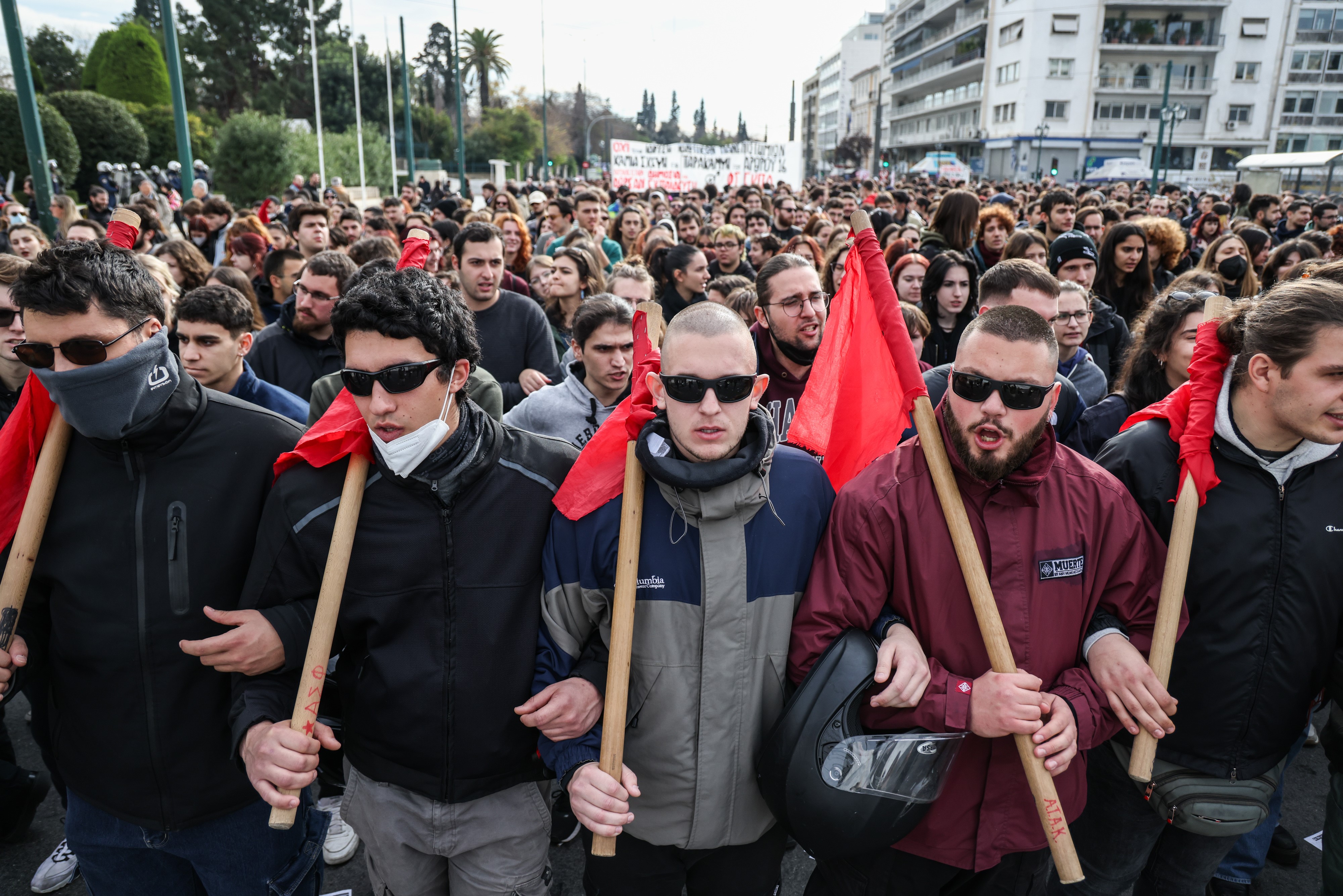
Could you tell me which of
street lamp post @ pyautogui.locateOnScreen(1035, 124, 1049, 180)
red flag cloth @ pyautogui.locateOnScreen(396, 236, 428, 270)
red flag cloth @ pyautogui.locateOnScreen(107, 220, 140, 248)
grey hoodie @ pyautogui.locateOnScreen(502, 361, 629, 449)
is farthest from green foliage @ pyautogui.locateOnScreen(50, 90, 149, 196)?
street lamp post @ pyautogui.locateOnScreen(1035, 124, 1049, 180)

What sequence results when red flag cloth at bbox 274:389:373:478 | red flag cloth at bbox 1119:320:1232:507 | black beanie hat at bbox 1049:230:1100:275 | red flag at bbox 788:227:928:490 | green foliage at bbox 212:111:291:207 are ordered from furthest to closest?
green foliage at bbox 212:111:291:207
black beanie hat at bbox 1049:230:1100:275
red flag at bbox 788:227:928:490
red flag cloth at bbox 1119:320:1232:507
red flag cloth at bbox 274:389:373:478

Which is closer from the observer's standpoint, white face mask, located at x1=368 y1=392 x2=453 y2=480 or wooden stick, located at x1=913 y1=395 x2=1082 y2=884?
wooden stick, located at x1=913 y1=395 x2=1082 y2=884

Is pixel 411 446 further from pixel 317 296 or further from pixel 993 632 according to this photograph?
pixel 317 296

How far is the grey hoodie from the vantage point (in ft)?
12.6

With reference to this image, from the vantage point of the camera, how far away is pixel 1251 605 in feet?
7.82

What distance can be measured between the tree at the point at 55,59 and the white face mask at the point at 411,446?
54.9m

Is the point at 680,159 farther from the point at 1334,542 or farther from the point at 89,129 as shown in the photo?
the point at 1334,542

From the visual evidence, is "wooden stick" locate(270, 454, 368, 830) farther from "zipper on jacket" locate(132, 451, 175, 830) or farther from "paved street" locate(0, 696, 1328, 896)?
"paved street" locate(0, 696, 1328, 896)

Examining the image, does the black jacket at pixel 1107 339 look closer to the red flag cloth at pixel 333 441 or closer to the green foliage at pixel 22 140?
the red flag cloth at pixel 333 441

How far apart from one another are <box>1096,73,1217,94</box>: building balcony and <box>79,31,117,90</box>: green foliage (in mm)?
56831

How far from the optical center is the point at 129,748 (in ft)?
7.64

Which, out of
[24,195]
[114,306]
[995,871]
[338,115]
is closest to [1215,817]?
[995,871]

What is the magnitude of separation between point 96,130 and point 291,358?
25314 mm

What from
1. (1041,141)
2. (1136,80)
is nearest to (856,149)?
(1136,80)
